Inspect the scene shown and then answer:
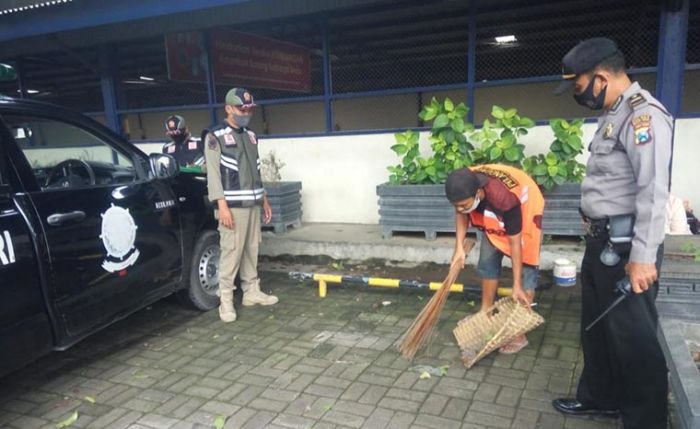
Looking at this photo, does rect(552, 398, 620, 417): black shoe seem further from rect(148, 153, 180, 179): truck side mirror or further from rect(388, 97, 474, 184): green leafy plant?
rect(148, 153, 180, 179): truck side mirror

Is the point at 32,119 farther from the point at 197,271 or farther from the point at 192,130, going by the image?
the point at 192,130

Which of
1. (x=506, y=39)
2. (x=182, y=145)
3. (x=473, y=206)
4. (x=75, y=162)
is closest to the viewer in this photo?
(x=473, y=206)

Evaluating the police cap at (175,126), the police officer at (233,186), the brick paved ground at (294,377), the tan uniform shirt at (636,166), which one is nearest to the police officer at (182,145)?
the police cap at (175,126)

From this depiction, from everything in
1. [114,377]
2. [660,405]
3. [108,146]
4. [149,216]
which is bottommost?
[114,377]

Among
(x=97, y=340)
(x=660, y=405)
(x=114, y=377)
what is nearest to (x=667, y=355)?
(x=660, y=405)

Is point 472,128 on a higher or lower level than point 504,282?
higher

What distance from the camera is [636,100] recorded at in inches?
86.2

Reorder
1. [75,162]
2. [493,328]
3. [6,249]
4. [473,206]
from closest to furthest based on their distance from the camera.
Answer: [6,249] → [473,206] → [493,328] → [75,162]

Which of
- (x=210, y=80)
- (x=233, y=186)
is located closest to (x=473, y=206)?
(x=233, y=186)

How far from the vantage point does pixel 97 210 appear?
330 centimetres

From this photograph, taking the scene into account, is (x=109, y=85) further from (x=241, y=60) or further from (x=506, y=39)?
(x=506, y=39)

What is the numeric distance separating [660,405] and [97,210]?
3.29 m

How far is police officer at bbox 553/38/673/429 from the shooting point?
211 centimetres

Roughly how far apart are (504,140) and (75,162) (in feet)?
12.2
